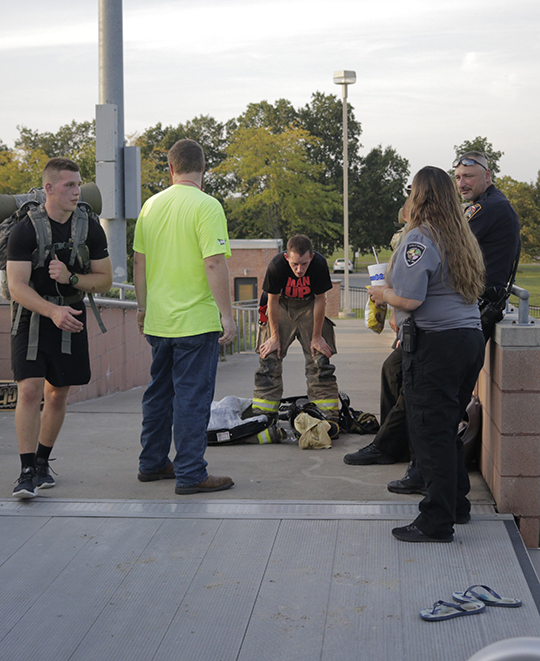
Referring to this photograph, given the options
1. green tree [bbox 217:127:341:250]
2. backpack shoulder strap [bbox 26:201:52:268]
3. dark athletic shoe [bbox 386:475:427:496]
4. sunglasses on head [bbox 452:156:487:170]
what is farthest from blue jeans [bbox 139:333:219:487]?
green tree [bbox 217:127:341:250]

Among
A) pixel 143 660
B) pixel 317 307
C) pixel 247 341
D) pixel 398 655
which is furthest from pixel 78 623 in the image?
pixel 247 341

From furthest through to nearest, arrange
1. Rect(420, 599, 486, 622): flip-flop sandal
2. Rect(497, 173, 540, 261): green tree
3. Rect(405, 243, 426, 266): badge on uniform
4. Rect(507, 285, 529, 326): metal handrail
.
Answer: Rect(497, 173, 540, 261): green tree, Rect(507, 285, 529, 326): metal handrail, Rect(405, 243, 426, 266): badge on uniform, Rect(420, 599, 486, 622): flip-flop sandal

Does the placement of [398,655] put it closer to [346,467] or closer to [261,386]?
[346,467]

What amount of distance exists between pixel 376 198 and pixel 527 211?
70.0ft

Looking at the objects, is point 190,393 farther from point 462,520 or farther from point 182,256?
point 462,520

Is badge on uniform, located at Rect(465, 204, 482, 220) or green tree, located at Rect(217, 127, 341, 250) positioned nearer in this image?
badge on uniform, located at Rect(465, 204, 482, 220)

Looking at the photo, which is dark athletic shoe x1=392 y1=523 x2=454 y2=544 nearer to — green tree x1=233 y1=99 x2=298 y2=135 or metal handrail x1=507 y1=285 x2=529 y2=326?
metal handrail x1=507 y1=285 x2=529 y2=326

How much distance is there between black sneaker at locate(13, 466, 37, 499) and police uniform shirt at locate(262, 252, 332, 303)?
2.45 metres

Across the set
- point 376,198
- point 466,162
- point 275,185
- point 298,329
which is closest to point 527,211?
point 275,185

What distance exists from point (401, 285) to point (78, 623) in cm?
203

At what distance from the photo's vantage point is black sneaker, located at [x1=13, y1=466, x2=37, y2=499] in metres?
4.19

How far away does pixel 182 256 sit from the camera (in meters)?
4.38

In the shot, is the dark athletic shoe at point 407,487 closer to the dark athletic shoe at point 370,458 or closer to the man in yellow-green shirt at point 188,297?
the dark athletic shoe at point 370,458

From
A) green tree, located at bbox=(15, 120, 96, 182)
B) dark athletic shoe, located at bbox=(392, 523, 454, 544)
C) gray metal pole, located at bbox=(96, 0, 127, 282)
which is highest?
green tree, located at bbox=(15, 120, 96, 182)
